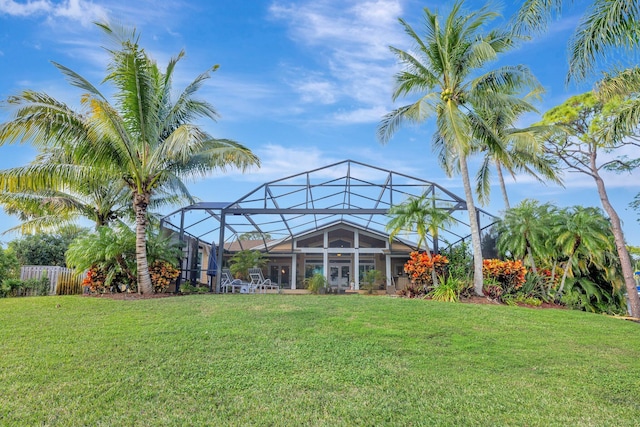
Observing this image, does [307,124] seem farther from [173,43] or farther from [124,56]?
[124,56]

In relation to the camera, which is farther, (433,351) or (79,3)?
(79,3)

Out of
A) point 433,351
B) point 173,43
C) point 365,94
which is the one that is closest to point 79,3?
point 173,43

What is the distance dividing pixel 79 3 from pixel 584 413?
1222 centimetres

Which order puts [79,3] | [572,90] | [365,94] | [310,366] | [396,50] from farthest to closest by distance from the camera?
[365,94], [396,50], [79,3], [572,90], [310,366]

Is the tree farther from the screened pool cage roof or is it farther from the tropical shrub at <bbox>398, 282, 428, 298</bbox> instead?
the tropical shrub at <bbox>398, 282, 428, 298</bbox>

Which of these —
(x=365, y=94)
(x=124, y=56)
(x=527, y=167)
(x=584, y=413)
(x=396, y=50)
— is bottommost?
(x=584, y=413)

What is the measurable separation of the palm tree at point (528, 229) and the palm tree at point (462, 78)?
1571 mm

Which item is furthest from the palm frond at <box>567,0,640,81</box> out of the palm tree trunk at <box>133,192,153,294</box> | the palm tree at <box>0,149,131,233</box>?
the palm tree at <box>0,149,131,233</box>

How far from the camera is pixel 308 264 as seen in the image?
2156 centimetres

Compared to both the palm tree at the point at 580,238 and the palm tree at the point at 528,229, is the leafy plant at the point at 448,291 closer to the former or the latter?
the palm tree at the point at 528,229

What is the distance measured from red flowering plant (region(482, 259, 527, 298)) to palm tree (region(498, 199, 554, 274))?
40.5 inches

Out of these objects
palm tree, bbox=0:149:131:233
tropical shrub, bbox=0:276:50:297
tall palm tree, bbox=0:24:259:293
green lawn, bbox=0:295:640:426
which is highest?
tall palm tree, bbox=0:24:259:293

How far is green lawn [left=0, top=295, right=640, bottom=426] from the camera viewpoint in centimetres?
320

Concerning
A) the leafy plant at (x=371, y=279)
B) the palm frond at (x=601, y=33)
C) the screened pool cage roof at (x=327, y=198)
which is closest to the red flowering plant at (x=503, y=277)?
the screened pool cage roof at (x=327, y=198)
